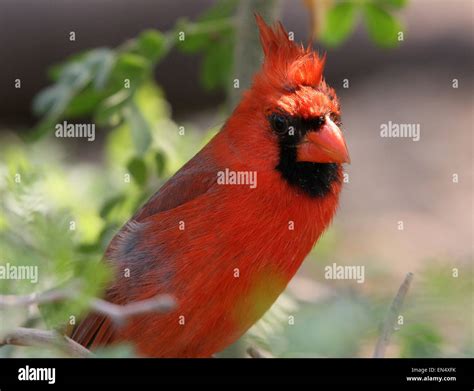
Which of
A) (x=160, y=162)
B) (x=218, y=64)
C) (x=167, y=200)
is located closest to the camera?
(x=167, y=200)

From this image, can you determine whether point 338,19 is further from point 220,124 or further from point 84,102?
point 84,102

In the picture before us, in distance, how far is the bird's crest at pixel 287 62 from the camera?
1838 mm

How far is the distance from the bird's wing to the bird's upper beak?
216mm

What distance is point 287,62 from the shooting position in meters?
1.86

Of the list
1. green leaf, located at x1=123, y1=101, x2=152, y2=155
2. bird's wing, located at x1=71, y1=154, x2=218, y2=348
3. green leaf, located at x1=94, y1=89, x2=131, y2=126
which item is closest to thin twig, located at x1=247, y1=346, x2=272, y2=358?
bird's wing, located at x1=71, y1=154, x2=218, y2=348

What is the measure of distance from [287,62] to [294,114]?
114 mm

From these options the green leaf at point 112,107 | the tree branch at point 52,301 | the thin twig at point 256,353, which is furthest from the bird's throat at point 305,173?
the tree branch at point 52,301

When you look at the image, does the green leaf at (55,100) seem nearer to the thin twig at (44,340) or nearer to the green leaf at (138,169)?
the green leaf at (138,169)

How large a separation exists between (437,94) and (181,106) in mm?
1504

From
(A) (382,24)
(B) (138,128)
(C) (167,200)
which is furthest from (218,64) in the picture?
(C) (167,200)

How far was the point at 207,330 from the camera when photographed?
5.99ft

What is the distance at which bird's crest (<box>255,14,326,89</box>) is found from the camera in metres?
1.84

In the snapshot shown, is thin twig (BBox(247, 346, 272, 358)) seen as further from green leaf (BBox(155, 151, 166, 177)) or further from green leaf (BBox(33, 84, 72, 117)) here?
green leaf (BBox(33, 84, 72, 117))

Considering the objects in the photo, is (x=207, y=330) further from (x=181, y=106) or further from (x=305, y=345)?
(x=181, y=106)
